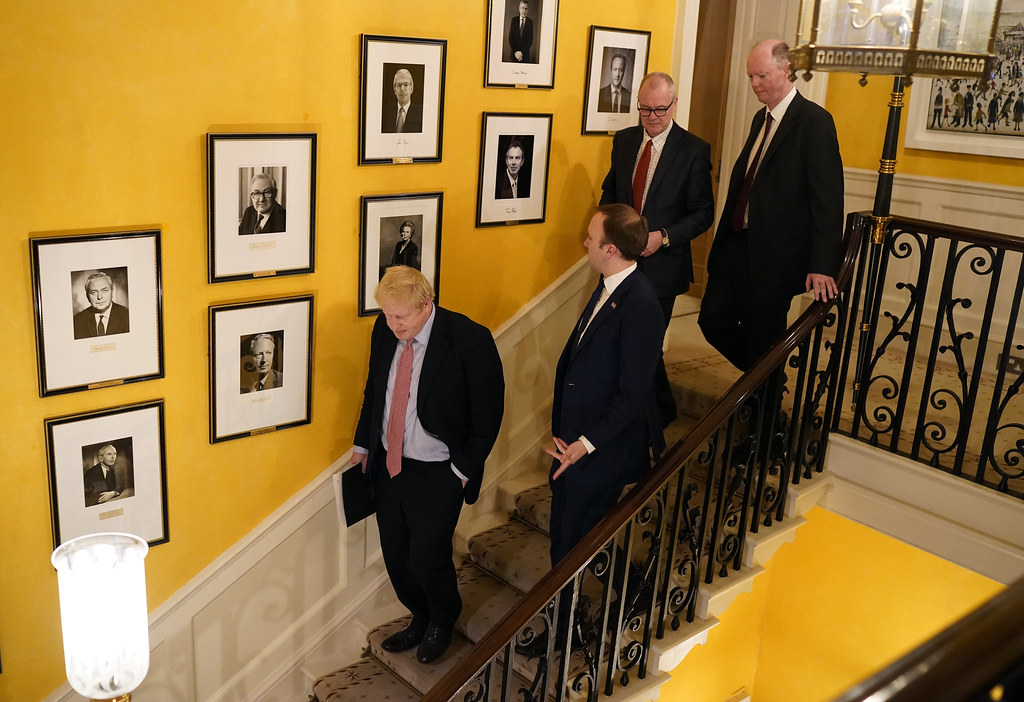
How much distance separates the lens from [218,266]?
389cm

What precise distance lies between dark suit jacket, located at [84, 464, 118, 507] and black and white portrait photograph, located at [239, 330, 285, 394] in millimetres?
644

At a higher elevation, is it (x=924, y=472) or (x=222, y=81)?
(x=222, y=81)

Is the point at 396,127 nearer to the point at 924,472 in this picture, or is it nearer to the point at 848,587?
the point at 924,472

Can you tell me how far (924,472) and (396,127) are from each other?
2880 mm

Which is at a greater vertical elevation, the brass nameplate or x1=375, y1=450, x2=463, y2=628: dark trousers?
the brass nameplate

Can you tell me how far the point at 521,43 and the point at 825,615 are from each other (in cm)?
391

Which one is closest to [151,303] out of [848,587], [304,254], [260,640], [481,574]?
[304,254]

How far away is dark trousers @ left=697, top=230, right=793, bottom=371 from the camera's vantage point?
14.2 ft

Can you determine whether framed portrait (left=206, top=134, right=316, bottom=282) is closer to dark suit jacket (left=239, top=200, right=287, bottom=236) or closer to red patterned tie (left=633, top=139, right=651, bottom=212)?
dark suit jacket (left=239, top=200, right=287, bottom=236)

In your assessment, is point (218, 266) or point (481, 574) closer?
point (218, 266)

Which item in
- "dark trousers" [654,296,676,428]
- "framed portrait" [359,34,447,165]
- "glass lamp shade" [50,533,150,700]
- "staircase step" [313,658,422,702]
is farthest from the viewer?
"dark trousers" [654,296,676,428]

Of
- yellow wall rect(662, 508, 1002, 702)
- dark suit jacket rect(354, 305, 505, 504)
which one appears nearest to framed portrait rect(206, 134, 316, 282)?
dark suit jacket rect(354, 305, 505, 504)

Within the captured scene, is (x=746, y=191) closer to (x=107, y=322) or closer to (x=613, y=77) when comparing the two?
(x=613, y=77)

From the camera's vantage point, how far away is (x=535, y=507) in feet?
16.3
